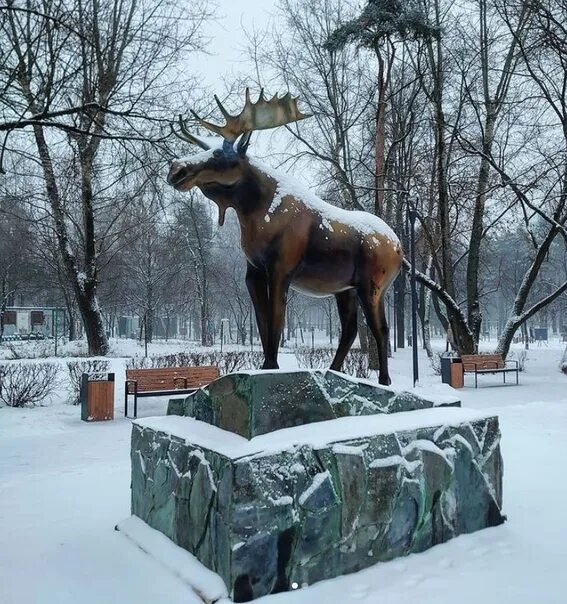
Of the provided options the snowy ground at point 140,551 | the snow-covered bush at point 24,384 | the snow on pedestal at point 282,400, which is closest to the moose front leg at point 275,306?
the snow on pedestal at point 282,400

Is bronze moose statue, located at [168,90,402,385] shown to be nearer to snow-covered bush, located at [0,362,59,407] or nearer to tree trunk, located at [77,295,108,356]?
snow-covered bush, located at [0,362,59,407]

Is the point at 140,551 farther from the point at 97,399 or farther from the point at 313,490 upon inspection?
the point at 97,399

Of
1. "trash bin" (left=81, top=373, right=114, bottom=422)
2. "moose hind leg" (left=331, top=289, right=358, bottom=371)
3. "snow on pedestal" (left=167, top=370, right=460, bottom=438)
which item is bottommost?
"trash bin" (left=81, top=373, right=114, bottom=422)

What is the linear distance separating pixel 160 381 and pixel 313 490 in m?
7.26

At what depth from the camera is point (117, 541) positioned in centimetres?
411

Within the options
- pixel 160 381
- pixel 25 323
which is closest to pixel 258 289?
pixel 160 381

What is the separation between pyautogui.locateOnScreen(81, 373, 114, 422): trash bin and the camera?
928 centimetres

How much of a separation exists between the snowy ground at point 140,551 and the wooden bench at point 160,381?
2.41 m

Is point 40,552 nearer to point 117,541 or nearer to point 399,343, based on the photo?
point 117,541

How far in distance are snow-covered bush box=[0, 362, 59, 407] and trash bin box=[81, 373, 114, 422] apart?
1.42m

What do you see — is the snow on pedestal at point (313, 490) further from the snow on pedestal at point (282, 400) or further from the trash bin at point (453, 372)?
the trash bin at point (453, 372)

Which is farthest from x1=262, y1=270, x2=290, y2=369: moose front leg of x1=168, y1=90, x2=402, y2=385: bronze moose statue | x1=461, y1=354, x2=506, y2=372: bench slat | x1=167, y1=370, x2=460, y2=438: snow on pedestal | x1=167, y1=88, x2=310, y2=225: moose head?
x1=461, y1=354, x2=506, y2=372: bench slat

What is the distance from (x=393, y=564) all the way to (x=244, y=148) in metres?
3.22

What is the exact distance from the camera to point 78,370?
11.0 metres
